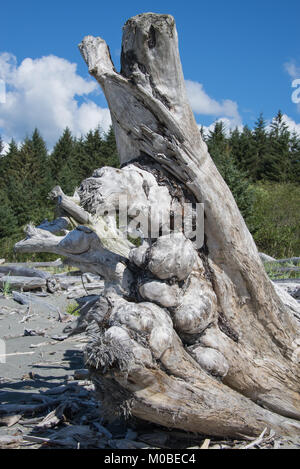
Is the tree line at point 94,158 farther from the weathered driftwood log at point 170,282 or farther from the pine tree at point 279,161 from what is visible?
the weathered driftwood log at point 170,282

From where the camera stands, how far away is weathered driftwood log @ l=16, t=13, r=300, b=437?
251 centimetres

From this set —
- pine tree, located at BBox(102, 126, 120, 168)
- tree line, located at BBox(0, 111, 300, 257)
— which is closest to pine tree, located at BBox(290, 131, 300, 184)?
tree line, located at BBox(0, 111, 300, 257)

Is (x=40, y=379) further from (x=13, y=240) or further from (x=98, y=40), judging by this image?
(x=13, y=240)

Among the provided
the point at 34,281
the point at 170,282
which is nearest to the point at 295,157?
the point at 34,281

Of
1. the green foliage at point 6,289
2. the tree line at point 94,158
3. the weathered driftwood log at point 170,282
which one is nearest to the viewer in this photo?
the weathered driftwood log at point 170,282

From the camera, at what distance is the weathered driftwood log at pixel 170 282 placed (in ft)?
8.24

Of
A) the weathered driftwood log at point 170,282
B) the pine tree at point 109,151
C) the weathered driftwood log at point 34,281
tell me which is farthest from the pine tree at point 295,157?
the weathered driftwood log at point 170,282

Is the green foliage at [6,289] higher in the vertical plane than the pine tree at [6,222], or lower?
lower

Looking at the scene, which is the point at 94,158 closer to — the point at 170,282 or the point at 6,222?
the point at 6,222

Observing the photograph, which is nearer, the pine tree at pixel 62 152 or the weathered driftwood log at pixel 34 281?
the weathered driftwood log at pixel 34 281

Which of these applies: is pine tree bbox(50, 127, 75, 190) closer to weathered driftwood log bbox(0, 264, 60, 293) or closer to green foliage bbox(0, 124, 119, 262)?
green foliage bbox(0, 124, 119, 262)

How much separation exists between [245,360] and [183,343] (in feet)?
1.77

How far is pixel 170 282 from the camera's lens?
279cm

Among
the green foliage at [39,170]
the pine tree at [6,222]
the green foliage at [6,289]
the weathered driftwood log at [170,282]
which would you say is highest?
the green foliage at [39,170]
